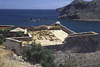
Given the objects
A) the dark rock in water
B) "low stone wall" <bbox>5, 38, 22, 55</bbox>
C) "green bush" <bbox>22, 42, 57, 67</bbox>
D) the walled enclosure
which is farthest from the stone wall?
the dark rock in water

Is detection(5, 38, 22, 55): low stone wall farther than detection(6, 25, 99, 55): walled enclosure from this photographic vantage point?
No

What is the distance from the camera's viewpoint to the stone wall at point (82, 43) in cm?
1537

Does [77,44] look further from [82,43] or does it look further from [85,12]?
[85,12]

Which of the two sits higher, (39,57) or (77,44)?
(39,57)

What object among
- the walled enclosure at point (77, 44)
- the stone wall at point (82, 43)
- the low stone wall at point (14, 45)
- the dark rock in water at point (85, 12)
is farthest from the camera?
Result: the dark rock in water at point (85, 12)

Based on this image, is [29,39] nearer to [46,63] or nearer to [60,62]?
[60,62]

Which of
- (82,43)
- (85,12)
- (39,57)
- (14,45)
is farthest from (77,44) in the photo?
(85,12)

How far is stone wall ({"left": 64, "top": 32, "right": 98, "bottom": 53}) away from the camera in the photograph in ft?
50.4

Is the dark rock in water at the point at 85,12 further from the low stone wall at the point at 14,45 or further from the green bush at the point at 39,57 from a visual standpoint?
the green bush at the point at 39,57

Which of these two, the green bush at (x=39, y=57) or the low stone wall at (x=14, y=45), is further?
the low stone wall at (x=14, y=45)

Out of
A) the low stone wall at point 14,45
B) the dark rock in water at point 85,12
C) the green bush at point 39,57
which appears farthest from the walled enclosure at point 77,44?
the dark rock in water at point 85,12

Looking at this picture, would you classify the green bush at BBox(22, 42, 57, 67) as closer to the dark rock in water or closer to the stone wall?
the stone wall

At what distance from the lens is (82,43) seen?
52.0 ft

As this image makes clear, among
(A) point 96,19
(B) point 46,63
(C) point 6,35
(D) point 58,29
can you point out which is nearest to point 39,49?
(B) point 46,63
